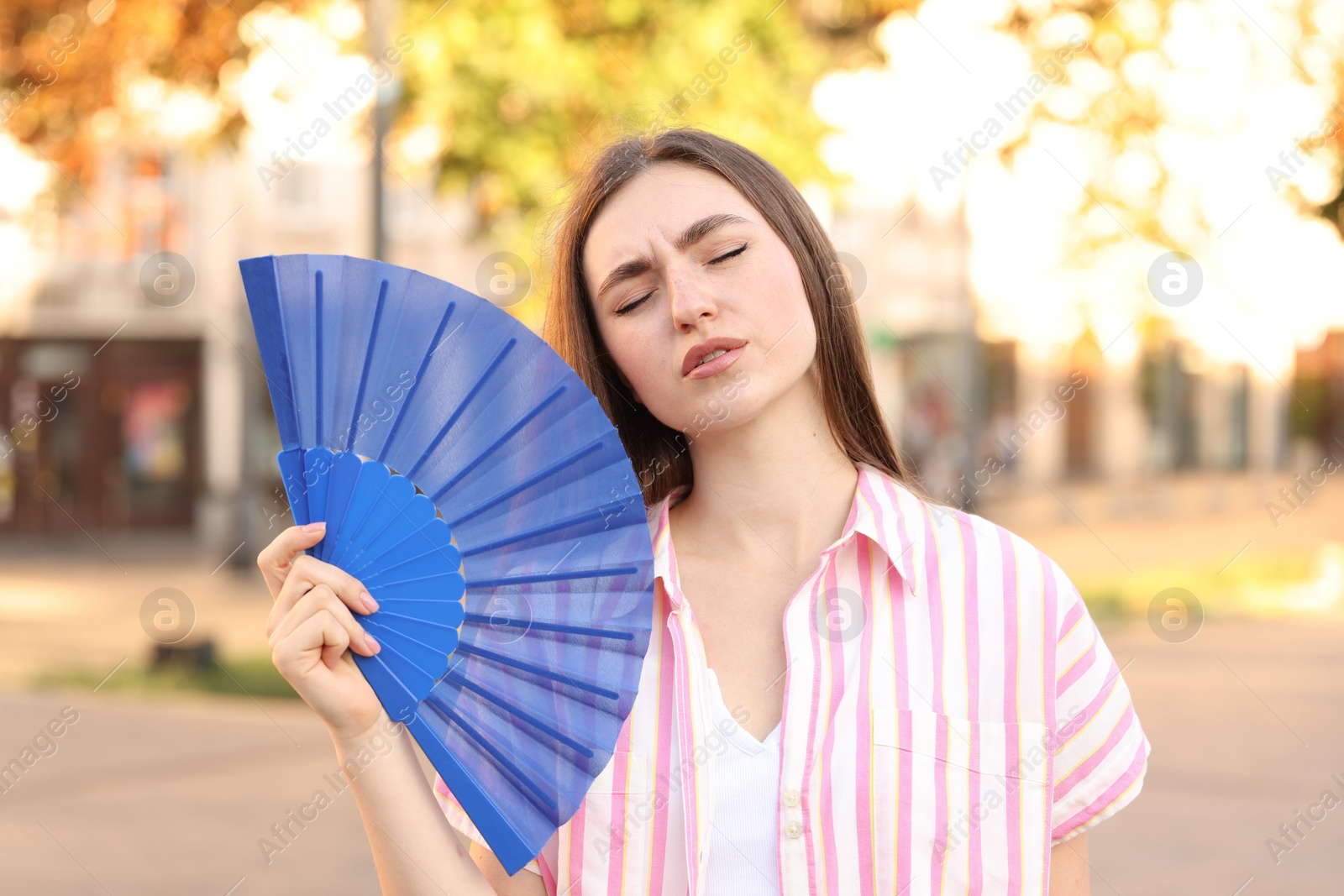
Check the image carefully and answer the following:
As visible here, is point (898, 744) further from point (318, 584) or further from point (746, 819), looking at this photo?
point (318, 584)

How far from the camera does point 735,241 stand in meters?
1.63

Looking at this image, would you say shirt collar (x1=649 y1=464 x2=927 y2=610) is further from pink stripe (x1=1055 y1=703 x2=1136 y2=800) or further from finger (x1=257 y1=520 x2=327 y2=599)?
finger (x1=257 y1=520 x2=327 y2=599)

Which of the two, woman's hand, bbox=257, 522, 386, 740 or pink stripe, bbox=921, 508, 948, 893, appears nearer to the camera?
woman's hand, bbox=257, 522, 386, 740

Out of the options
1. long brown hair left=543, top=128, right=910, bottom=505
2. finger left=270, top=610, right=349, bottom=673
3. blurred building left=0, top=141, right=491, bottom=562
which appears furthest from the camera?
blurred building left=0, top=141, right=491, bottom=562

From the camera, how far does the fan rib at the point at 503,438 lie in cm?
149

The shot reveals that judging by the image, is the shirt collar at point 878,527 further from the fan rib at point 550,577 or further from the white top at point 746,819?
the white top at point 746,819

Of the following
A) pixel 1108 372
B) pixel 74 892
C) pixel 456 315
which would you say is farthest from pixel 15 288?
pixel 1108 372

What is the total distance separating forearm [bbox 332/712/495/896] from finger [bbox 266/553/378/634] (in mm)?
131

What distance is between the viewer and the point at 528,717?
149 cm

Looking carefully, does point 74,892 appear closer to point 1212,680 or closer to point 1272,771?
point 1272,771

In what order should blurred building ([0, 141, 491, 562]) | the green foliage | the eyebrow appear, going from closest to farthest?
the eyebrow → the green foliage → blurred building ([0, 141, 491, 562])

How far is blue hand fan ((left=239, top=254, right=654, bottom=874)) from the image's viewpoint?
1.46 metres

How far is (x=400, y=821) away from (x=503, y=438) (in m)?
0.44

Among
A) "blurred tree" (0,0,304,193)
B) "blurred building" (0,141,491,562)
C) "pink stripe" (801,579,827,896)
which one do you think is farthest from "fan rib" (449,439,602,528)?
"blurred building" (0,141,491,562)
